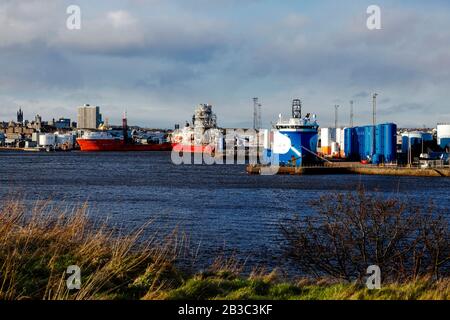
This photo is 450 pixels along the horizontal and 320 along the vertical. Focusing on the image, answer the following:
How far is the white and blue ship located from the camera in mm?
70750

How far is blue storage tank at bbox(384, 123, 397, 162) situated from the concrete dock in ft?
21.9

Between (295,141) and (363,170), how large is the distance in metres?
8.31

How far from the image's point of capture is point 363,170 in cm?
6931

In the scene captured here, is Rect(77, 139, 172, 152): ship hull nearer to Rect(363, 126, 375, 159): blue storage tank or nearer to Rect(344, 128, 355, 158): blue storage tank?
Rect(344, 128, 355, 158): blue storage tank

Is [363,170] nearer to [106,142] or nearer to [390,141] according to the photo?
[390,141]

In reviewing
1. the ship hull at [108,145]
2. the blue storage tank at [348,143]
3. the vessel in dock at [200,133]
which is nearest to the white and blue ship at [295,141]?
the blue storage tank at [348,143]

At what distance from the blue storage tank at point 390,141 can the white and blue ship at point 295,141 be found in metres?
9.03

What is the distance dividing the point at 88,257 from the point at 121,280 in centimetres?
108

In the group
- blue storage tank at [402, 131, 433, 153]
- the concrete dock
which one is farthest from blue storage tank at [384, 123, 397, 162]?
blue storage tank at [402, 131, 433, 153]

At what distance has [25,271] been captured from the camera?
9352 millimetres

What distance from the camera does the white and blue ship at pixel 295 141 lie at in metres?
70.8

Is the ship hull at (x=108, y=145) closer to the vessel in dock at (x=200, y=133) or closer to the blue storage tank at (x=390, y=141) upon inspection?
the vessel in dock at (x=200, y=133)
